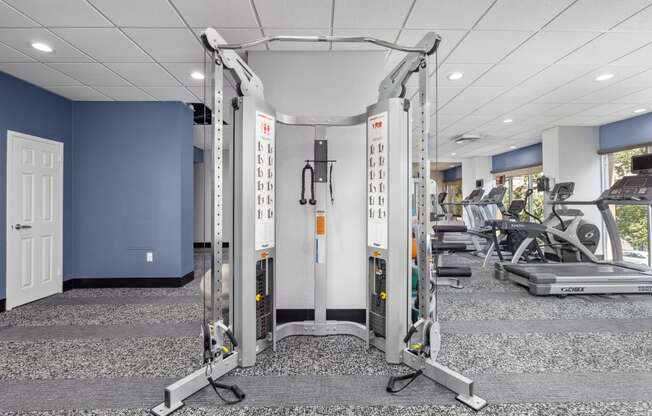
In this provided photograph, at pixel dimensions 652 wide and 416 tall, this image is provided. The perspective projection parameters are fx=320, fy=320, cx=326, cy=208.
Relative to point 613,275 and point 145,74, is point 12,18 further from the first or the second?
point 613,275

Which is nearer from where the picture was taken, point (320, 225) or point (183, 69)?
point (320, 225)

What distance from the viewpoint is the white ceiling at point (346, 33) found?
253 cm

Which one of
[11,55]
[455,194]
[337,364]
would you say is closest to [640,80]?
[337,364]

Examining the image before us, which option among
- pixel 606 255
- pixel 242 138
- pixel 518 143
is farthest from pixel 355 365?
pixel 518 143

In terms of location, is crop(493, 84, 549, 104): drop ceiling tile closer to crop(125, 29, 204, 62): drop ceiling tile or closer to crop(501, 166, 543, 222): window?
crop(125, 29, 204, 62): drop ceiling tile

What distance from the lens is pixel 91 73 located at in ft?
12.1

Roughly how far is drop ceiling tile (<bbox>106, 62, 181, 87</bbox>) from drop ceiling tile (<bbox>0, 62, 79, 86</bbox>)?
0.73 meters

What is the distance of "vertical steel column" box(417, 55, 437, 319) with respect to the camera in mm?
2129

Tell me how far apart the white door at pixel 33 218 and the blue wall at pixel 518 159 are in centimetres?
997

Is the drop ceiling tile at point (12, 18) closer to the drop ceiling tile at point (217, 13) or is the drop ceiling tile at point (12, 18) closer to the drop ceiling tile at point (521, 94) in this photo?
the drop ceiling tile at point (217, 13)

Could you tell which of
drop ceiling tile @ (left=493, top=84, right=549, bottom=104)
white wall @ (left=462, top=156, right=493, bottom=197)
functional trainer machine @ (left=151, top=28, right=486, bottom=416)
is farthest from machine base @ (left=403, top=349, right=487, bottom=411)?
white wall @ (left=462, top=156, right=493, bottom=197)

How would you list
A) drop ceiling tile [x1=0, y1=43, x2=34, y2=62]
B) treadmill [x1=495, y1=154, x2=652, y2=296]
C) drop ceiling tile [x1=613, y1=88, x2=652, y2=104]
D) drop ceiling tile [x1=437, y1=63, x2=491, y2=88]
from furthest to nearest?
drop ceiling tile [x1=613, y1=88, x2=652, y2=104], treadmill [x1=495, y1=154, x2=652, y2=296], drop ceiling tile [x1=437, y1=63, x2=491, y2=88], drop ceiling tile [x1=0, y1=43, x2=34, y2=62]

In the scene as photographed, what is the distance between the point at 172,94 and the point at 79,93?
122 cm

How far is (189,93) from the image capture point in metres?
4.38
